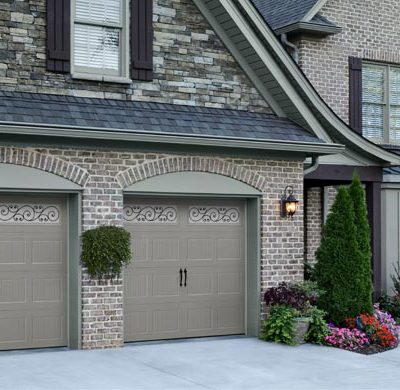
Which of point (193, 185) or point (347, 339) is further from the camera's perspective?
point (193, 185)

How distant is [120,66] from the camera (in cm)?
1306

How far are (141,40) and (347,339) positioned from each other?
5526mm

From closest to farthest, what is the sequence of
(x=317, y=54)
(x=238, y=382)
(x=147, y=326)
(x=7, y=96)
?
(x=238, y=382), (x=7, y=96), (x=147, y=326), (x=317, y=54)

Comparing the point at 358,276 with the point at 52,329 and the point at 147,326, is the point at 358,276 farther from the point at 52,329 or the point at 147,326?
the point at 52,329

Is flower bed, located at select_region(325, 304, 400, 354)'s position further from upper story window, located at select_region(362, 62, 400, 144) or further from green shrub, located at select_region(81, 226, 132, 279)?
upper story window, located at select_region(362, 62, 400, 144)

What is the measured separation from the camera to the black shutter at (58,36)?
40.3 feet

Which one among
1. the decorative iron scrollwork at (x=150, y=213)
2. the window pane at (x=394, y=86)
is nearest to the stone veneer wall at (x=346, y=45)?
the window pane at (x=394, y=86)

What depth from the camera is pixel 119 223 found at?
12.5 meters

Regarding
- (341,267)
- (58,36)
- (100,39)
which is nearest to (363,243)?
(341,267)

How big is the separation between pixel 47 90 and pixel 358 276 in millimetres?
5572

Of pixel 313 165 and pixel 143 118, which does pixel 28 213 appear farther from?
pixel 313 165

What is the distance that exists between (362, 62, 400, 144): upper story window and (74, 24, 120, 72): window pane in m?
6.56

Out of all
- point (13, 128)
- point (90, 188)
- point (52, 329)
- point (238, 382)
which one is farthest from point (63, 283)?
point (238, 382)

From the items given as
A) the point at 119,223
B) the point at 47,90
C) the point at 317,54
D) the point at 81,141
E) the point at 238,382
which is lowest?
the point at 238,382
